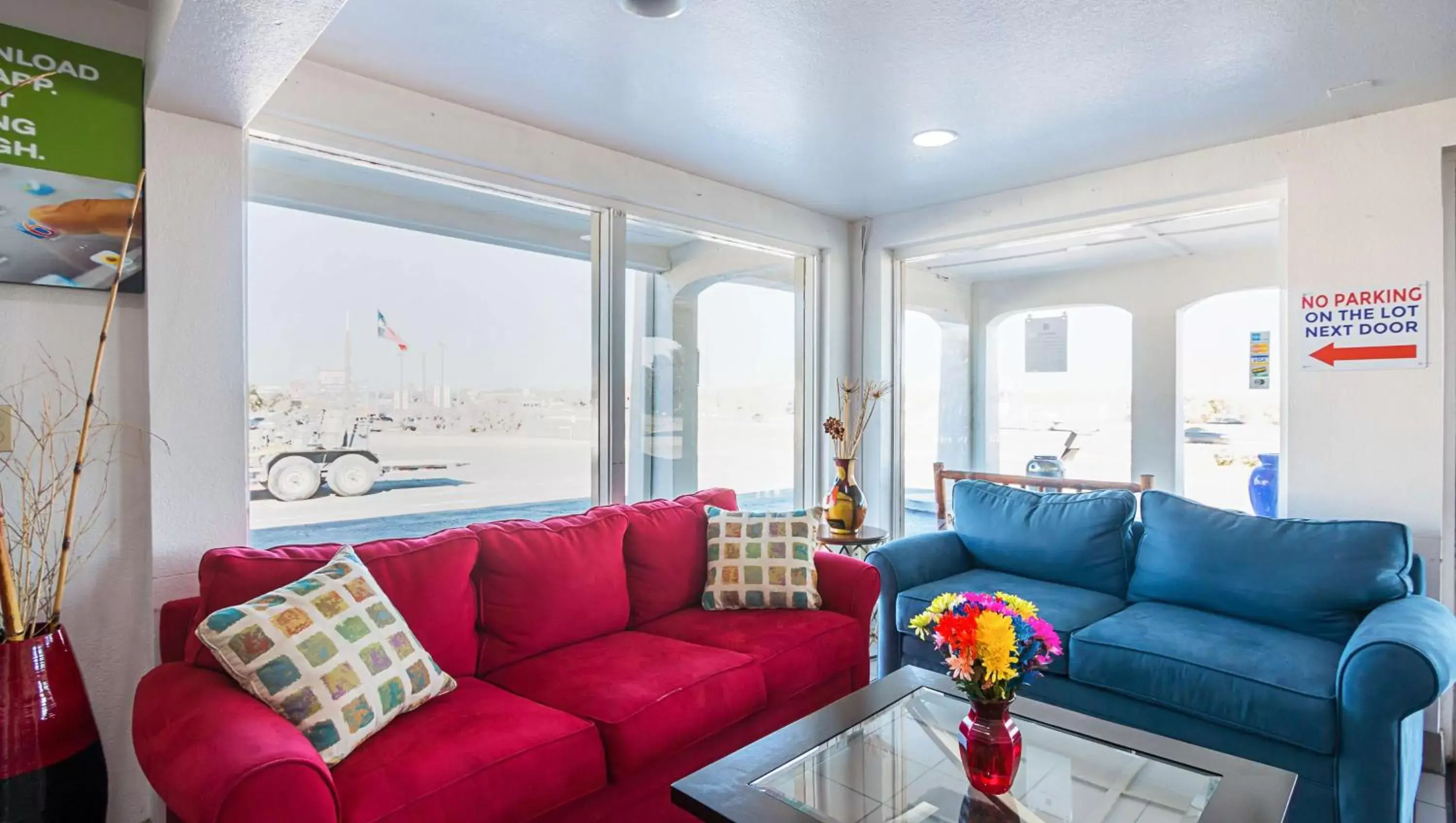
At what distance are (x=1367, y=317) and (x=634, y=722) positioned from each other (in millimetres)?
3006

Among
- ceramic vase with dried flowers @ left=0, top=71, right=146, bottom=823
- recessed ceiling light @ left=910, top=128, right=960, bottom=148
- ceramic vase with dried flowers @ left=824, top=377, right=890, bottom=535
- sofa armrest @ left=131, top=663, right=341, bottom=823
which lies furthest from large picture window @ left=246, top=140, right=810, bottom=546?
recessed ceiling light @ left=910, top=128, right=960, bottom=148

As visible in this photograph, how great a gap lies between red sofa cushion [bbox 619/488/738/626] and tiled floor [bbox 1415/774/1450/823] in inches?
96.1

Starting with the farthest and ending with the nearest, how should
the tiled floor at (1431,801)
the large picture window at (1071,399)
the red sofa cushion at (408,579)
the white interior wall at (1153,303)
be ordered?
the large picture window at (1071,399)
the white interior wall at (1153,303)
the tiled floor at (1431,801)
the red sofa cushion at (408,579)

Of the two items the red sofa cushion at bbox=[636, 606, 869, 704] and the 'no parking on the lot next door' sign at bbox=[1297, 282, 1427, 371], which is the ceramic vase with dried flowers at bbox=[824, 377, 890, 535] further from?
the 'no parking on the lot next door' sign at bbox=[1297, 282, 1427, 371]

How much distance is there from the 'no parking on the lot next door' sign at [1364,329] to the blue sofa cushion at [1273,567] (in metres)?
0.63

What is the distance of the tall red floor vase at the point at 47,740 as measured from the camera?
1.65 meters

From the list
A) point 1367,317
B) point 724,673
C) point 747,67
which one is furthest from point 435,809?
point 1367,317

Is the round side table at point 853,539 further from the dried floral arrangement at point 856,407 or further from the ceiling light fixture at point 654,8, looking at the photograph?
the ceiling light fixture at point 654,8

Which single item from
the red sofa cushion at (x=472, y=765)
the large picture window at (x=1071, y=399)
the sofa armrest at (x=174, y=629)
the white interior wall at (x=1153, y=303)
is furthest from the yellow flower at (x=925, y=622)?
the large picture window at (x=1071, y=399)

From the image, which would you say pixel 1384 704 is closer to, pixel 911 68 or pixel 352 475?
pixel 911 68

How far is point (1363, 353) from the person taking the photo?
282cm

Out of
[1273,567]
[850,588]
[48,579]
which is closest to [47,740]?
[48,579]

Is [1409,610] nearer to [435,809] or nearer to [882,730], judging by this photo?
[882,730]

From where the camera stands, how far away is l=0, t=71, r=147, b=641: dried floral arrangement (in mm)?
1968
